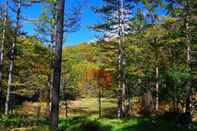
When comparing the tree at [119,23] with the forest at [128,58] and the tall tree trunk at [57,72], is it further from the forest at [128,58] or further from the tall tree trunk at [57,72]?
the tall tree trunk at [57,72]

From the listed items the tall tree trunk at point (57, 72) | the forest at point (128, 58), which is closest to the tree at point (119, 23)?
the forest at point (128, 58)

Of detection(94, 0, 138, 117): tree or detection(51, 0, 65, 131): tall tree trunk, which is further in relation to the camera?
detection(94, 0, 138, 117): tree

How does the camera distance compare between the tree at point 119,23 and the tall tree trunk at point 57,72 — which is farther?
the tree at point 119,23

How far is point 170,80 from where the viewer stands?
28.4 metres

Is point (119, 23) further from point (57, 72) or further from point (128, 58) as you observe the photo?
point (57, 72)

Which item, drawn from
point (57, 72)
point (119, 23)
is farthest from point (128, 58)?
point (57, 72)

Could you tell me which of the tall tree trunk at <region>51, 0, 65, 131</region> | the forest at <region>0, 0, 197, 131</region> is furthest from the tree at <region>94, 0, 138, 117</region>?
the tall tree trunk at <region>51, 0, 65, 131</region>

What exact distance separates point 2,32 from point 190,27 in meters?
19.5

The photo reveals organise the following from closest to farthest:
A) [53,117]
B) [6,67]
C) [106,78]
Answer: [53,117] → [6,67] → [106,78]

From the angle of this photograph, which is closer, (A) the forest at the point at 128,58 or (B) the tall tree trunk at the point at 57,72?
(B) the tall tree trunk at the point at 57,72

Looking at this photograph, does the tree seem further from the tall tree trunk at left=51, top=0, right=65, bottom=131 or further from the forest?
the tall tree trunk at left=51, top=0, right=65, bottom=131

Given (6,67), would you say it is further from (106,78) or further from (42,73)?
(106,78)

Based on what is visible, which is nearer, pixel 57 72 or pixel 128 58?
pixel 57 72

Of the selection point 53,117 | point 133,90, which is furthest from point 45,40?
point 53,117
